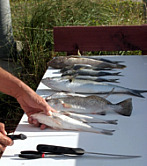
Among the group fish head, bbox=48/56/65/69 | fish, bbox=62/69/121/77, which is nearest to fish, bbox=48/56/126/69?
fish head, bbox=48/56/65/69

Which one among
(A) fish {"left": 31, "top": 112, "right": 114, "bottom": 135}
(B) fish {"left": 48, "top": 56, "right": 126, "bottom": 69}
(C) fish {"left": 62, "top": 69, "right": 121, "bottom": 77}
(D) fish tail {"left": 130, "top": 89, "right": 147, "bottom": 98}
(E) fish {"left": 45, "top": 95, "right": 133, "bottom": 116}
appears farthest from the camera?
(B) fish {"left": 48, "top": 56, "right": 126, "bottom": 69}

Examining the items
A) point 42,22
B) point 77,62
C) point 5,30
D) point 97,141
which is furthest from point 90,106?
point 42,22

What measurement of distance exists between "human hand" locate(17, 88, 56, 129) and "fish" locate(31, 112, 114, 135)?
33mm

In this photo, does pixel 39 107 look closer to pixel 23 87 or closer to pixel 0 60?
pixel 23 87

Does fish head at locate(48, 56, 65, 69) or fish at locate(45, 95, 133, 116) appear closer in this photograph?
fish at locate(45, 95, 133, 116)

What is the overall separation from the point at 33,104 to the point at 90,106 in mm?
390

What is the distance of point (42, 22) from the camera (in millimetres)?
5039

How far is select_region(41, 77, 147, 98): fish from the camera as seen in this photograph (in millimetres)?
2492

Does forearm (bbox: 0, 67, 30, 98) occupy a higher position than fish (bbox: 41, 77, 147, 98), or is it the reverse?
forearm (bbox: 0, 67, 30, 98)

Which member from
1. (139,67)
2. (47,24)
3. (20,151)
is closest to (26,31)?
(47,24)

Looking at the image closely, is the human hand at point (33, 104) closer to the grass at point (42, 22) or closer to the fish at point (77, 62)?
the fish at point (77, 62)

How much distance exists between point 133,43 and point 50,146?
92.6 inches

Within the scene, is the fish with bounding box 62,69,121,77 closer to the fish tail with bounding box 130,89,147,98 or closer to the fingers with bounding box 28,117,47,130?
the fish tail with bounding box 130,89,147,98

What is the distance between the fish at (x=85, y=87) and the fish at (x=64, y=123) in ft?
1.92
